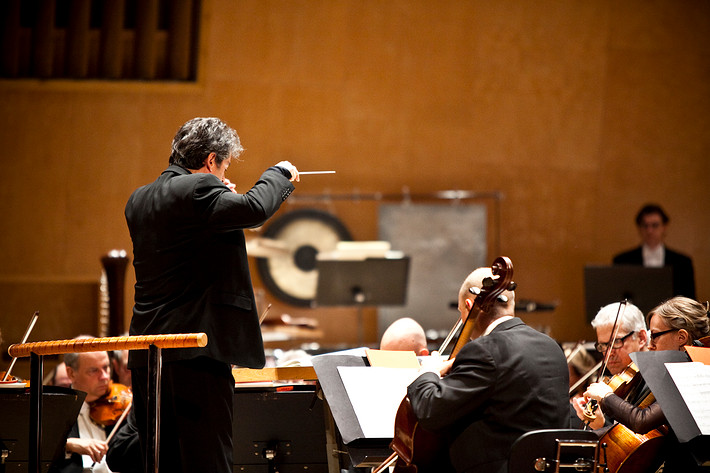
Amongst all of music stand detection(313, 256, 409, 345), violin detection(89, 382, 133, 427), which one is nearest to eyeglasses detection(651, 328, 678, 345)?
violin detection(89, 382, 133, 427)

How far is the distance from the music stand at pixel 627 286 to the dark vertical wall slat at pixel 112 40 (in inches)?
181

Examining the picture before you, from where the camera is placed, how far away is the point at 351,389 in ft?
9.48

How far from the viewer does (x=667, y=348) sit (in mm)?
3227

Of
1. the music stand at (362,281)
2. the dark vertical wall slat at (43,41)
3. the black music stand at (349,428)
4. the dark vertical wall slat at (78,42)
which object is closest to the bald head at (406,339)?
the black music stand at (349,428)

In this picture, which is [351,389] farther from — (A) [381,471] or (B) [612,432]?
(B) [612,432]

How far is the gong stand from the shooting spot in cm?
226

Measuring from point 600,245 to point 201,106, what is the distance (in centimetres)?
394

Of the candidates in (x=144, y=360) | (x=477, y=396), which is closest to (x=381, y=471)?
(x=477, y=396)

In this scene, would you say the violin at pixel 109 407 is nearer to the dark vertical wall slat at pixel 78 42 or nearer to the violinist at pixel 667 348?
the violinist at pixel 667 348

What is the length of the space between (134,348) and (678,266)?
559 centimetres

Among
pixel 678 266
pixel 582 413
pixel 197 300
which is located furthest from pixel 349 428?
pixel 678 266

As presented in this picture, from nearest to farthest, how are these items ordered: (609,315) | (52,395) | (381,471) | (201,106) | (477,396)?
(477,396) → (381,471) → (52,395) → (609,315) → (201,106)

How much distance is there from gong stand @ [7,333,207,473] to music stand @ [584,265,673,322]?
4.25 meters

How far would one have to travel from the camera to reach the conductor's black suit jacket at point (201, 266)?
8.48 ft
